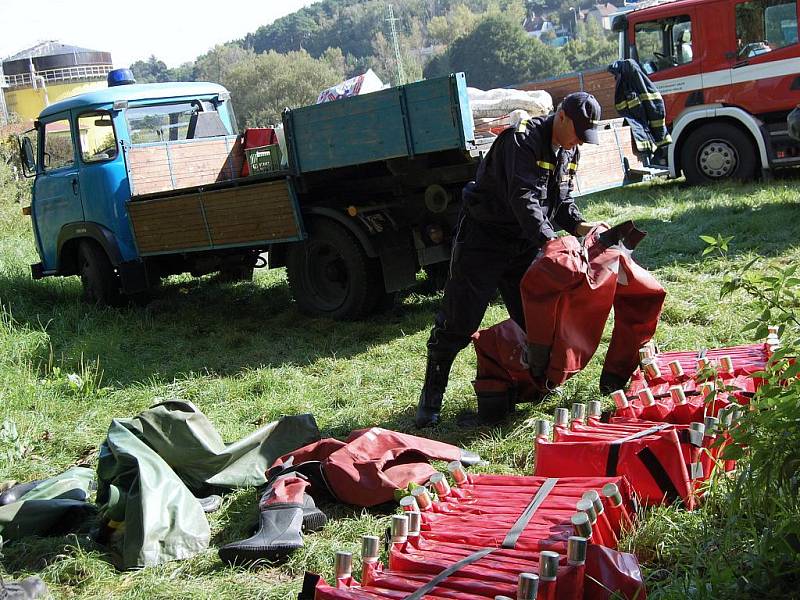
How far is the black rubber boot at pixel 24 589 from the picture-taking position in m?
3.21

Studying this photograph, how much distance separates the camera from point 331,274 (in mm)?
7551

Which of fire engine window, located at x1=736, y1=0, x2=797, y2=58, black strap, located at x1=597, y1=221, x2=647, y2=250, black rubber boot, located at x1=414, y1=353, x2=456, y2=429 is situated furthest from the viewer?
fire engine window, located at x1=736, y1=0, x2=797, y2=58

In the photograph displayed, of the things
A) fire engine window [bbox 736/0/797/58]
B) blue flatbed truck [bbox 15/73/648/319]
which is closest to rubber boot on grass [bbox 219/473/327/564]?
blue flatbed truck [bbox 15/73/648/319]

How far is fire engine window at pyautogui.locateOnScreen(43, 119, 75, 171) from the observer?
8805 mm

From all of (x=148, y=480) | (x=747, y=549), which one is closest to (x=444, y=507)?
(x=747, y=549)

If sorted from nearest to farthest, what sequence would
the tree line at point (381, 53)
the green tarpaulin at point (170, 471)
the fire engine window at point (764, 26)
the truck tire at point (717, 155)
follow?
the green tarpaulin at point (170, 471), the fire engine window at point (764, 26), the truck tire at point (717, 155), the tree line at point (381, 53)

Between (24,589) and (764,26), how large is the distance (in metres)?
11.0

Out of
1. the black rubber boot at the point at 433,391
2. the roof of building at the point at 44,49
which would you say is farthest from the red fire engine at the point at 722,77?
the roof of building at the point at 44,49

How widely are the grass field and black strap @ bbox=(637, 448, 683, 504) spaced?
104 millimetres

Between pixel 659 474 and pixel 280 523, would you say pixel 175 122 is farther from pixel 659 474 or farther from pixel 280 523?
pixel 659 474

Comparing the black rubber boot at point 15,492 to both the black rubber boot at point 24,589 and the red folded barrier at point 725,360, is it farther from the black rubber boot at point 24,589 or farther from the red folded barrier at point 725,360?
the red folded barrier at point 725,360

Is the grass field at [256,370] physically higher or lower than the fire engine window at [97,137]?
lower

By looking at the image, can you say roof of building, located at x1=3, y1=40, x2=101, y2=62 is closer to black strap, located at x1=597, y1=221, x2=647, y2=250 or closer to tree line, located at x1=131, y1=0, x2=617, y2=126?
tree line, located at x1=131, y1=0, x2=617, y2=126

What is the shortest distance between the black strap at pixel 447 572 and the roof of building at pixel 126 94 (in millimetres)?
7166
